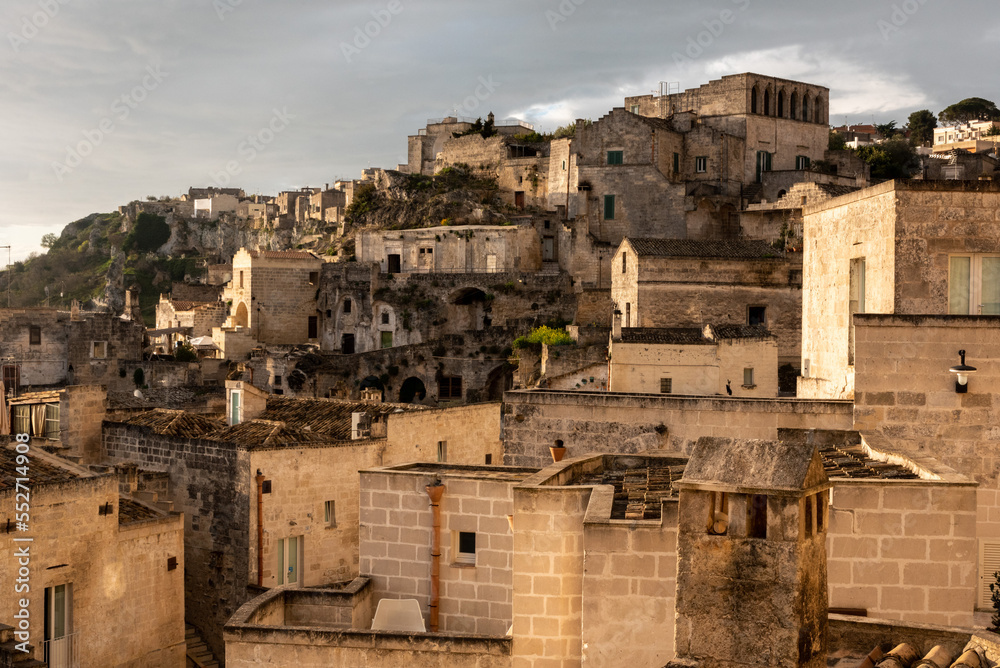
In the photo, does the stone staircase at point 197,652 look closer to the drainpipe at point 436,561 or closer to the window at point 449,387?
the drainpipe at point 436,561

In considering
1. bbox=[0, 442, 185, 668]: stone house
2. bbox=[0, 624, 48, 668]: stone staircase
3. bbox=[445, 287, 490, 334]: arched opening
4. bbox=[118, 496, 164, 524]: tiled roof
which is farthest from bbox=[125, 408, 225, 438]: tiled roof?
bbox=[445, 287, 490, 334]: arched opening

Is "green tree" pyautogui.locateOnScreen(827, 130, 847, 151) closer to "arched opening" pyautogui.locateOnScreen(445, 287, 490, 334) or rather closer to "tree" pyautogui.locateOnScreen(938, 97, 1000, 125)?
"arched opening" pyautogui.locateOnScreen(445, 287, 490, 334)

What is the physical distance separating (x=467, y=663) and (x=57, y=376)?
132 ft

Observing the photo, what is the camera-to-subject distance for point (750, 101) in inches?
2110

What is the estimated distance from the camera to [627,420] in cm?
1409

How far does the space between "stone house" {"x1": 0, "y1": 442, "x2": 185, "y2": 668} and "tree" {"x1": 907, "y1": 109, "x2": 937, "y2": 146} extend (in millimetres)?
91006

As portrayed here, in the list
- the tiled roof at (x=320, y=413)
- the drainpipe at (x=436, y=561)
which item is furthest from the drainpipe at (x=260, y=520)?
the drainpipe at (x=436, y=561)

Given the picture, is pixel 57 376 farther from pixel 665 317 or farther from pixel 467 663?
pixel 467 663

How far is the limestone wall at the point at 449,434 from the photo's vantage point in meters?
21.9

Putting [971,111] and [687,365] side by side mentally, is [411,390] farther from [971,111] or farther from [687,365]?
[971,111]

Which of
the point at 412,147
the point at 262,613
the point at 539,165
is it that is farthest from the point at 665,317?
Result: the point at 412,147

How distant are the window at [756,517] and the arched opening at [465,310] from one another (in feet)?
150

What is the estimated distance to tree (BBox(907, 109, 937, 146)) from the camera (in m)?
95.7

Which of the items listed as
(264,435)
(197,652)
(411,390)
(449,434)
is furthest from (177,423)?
(411,390)
